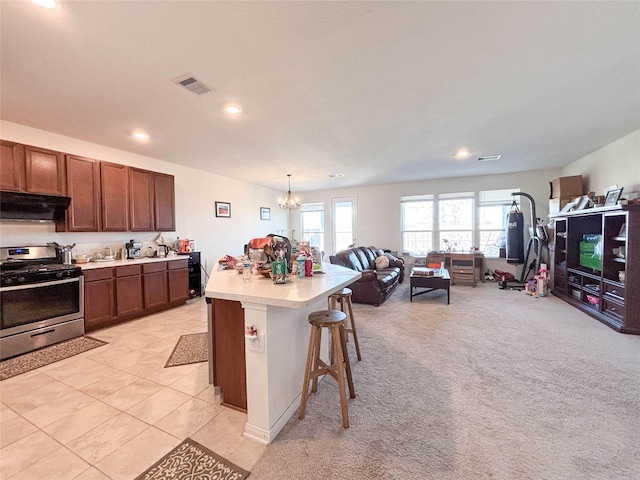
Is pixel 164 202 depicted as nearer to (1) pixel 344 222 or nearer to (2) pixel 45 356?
(2) pixel 45 356

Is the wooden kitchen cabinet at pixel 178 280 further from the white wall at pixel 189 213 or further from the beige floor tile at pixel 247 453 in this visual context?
the beige floor tile at pixel 247 453

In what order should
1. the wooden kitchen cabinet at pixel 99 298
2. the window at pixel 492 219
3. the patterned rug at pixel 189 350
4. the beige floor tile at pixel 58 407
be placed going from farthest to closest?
the window at pixel 492 219, the wooden kitchen cabinet at pixel 99 298, the patterned rug at pixel 189 350, the beige floor tile at pixel 58 407

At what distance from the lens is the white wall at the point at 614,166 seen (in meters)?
3.68

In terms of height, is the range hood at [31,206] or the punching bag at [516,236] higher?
the range hood at [31,206]

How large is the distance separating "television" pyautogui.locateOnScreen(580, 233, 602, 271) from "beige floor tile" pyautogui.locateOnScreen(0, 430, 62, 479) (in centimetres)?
611

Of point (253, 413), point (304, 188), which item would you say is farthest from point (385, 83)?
point (304, 188)

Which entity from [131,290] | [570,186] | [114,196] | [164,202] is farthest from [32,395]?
[570,186]

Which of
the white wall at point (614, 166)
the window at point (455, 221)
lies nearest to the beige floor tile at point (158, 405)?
the white wall at point (614, 166)

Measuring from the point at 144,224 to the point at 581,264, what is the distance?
7.23 m

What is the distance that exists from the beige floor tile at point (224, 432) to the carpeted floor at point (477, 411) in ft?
0.81

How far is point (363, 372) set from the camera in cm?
249

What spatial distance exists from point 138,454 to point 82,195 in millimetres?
3491

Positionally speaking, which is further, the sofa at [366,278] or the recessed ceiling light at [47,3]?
the sofa at [366,278]

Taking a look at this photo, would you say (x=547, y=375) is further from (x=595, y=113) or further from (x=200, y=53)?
(x=200, y=53)
